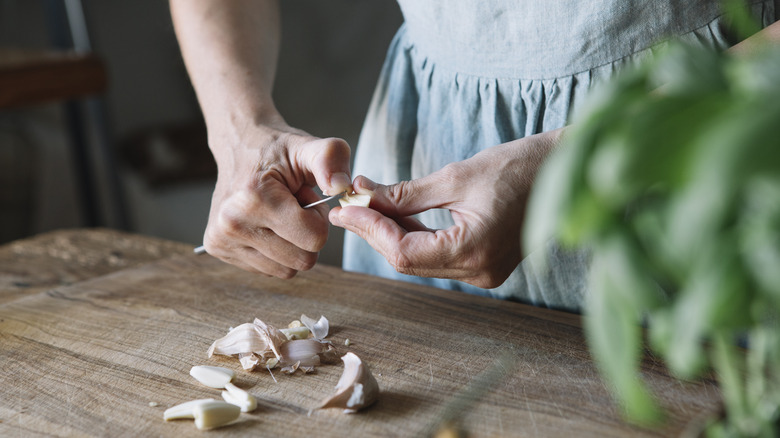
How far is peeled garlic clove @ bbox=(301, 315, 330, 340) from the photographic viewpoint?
2.72 feet

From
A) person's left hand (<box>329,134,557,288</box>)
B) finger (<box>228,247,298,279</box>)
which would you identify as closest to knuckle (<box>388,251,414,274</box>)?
person's left hand (<box>329,134,557,288</box>)

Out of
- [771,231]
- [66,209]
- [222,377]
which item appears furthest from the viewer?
[66,209]

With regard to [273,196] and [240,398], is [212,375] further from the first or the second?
[273,196]

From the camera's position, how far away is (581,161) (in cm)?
32

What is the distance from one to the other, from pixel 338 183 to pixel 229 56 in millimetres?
327

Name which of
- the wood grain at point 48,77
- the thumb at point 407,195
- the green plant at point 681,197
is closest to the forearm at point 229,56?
the thumb at point 407,195

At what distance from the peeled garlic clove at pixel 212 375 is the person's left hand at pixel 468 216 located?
0.21 m

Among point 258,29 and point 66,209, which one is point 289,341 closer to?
point 258,29

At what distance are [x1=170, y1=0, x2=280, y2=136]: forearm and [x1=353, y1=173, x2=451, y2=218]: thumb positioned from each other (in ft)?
0.81

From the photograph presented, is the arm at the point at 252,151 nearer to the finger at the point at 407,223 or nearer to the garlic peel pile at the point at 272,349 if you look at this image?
the finger at the point at 407,223

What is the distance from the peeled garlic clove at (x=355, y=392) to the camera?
0.64 m

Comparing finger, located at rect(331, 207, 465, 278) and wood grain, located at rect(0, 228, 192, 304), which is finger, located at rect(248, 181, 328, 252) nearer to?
finger, located at rect(331, 207, 465, 278)

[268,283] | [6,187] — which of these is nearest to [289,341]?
[268,283]

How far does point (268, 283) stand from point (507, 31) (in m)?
0.47
